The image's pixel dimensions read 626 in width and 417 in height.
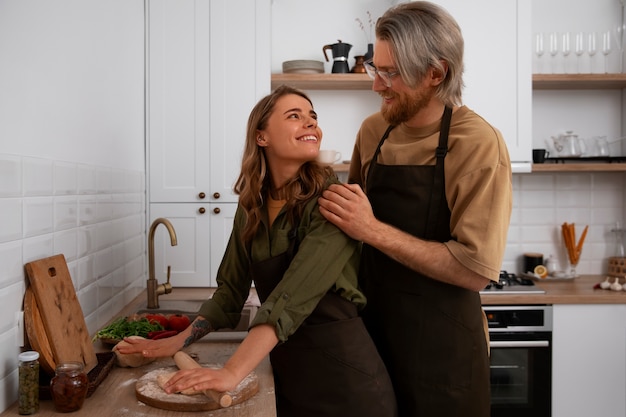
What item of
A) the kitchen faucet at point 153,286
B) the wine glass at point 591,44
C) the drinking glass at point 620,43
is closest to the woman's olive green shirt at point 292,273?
the kitchen faucet at point 153,286

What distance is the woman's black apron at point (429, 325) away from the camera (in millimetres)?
A: 1981

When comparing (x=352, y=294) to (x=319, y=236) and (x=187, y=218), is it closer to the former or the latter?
(x=319, y=236)

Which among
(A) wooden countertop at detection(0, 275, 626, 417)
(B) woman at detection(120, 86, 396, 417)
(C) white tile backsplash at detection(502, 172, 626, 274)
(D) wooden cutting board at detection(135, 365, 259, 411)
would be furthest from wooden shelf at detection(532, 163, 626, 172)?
(D) wooden cutting board at detection(135, 365, 259, 411)

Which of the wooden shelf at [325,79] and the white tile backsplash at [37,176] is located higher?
the wooden shelf at [325,79]

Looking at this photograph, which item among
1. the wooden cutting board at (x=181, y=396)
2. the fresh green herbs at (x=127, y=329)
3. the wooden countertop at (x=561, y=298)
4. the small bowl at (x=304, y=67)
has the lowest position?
the wooden countertop at (x=561, y=298)

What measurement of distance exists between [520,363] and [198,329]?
2.02m

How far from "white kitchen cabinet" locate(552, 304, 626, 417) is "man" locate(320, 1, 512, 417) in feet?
4.78

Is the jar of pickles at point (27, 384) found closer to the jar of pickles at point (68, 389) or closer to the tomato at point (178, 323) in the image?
the jar of pickles at point (68, 389)

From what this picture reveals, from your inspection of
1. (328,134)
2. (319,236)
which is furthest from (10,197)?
(328,134)

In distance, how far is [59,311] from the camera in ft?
5.88

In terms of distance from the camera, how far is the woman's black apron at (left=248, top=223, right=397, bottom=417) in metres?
1.73

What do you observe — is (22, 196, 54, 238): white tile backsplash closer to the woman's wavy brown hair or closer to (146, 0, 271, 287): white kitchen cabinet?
the woman's wavy brown hair

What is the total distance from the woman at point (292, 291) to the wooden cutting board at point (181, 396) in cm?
3

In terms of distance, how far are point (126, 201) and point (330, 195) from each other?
4.59ft
